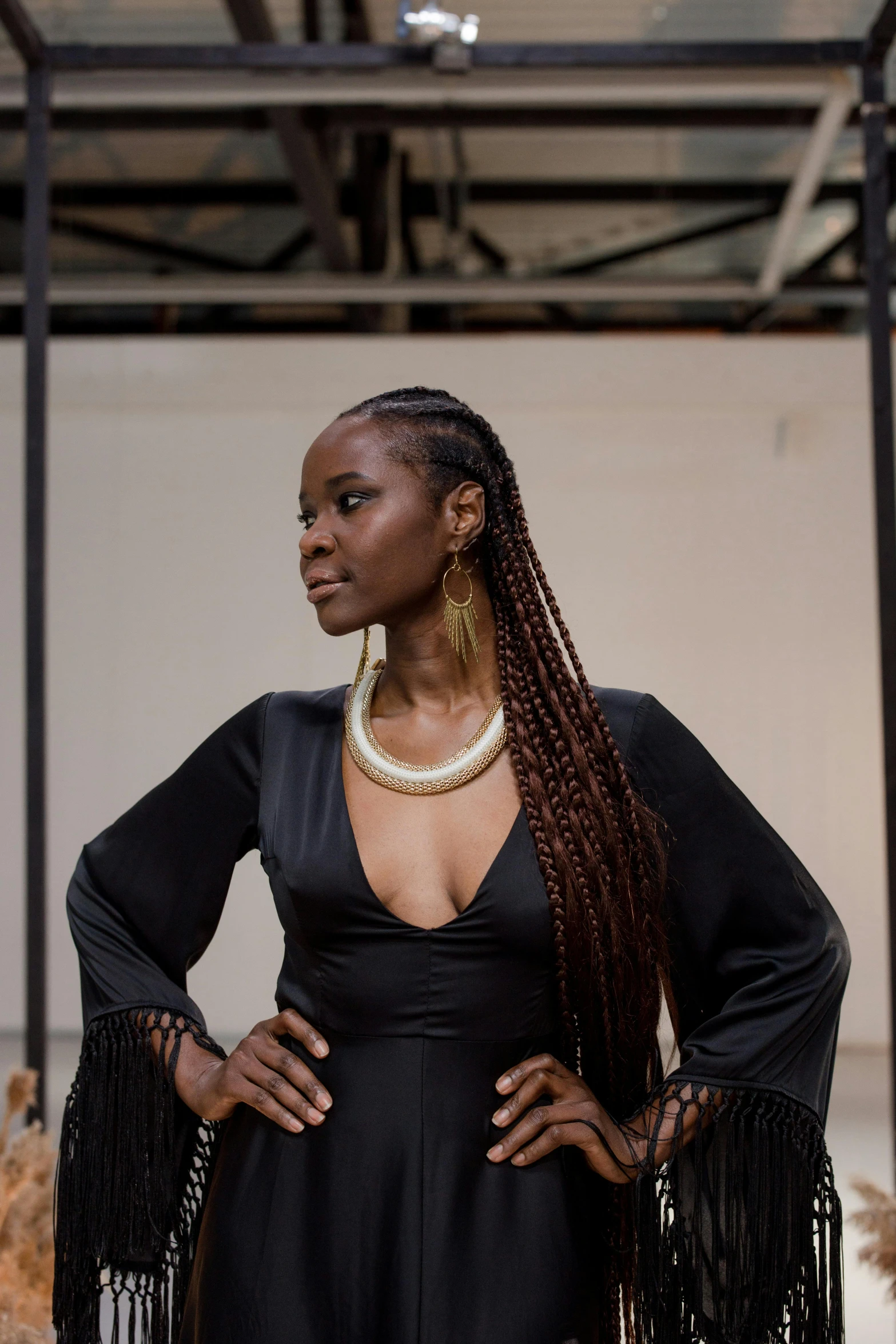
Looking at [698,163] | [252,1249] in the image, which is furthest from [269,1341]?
[698,163]

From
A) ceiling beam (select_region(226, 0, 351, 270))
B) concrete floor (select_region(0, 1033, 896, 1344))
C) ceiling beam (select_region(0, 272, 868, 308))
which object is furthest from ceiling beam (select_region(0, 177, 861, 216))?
concrete floor (select_region(0, 1033, 896, 1344))

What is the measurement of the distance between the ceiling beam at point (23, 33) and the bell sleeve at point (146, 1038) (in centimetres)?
208

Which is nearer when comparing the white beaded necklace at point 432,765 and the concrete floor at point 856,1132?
the white beaded necklace at point 432,765

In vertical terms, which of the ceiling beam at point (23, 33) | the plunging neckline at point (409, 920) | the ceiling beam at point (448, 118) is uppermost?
the ceiling beam at point (448, 118)

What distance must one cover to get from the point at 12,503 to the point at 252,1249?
11.0 ft

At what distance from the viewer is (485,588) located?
4.74ft

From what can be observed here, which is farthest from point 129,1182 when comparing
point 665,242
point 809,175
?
point 665,242

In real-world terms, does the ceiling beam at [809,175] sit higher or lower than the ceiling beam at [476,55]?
higher

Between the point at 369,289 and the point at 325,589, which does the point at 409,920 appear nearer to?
the point at 325,589

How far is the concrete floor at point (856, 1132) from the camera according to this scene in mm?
2977

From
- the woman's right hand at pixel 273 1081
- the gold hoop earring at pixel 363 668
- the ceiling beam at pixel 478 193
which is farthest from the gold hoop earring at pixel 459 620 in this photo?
the ceiling beam at pixel 478 193

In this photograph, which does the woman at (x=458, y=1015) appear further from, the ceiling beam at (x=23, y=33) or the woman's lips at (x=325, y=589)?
the ceiling beam at (x=23, y=33)

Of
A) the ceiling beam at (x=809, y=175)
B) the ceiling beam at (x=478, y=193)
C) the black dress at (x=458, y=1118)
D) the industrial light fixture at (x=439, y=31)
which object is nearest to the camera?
the black dress at (x=458, y=1118)

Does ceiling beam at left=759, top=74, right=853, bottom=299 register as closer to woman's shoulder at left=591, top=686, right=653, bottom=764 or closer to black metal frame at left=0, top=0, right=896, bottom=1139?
black metal frame at left=0, top=0, right=896, bottom=1139
